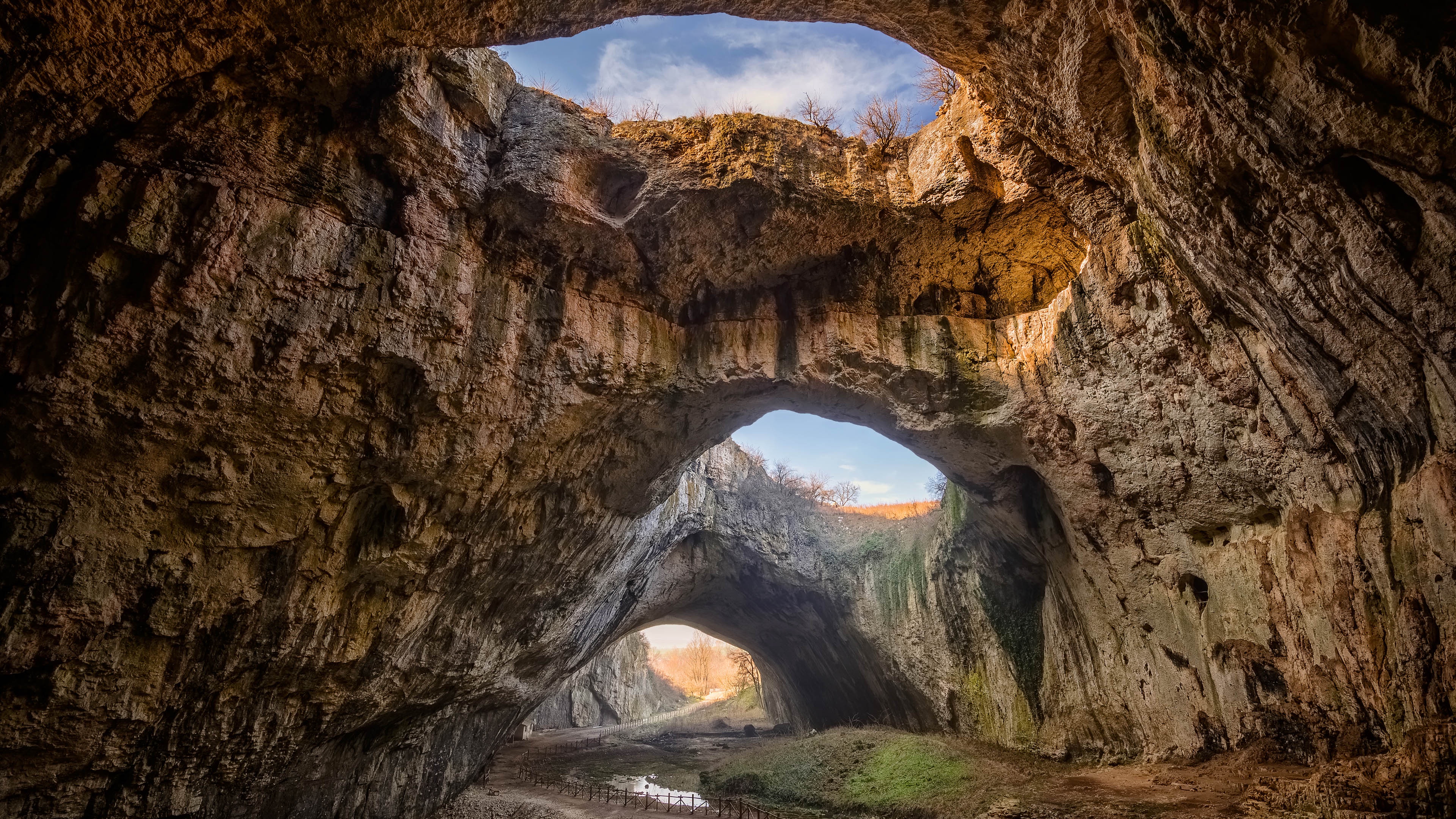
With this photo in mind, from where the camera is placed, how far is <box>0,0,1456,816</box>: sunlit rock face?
6273mm

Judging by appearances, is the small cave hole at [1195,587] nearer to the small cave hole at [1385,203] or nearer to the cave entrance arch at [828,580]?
the cave entrance arch at [828,580]

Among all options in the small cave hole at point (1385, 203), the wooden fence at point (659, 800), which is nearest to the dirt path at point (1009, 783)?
the wooden fence at point (659, 800)

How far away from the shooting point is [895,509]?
22.0m

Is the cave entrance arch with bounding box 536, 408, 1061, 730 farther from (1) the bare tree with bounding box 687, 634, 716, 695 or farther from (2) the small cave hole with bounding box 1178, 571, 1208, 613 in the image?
(1) the bare tree with bounding box 687, 634, 716, 695

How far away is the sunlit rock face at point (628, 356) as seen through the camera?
247 inches

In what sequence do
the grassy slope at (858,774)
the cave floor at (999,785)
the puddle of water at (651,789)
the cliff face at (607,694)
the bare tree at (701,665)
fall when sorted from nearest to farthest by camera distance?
the cave floor at (999,785) < the grassy slope at (858,774) < the puddle of water at (651,789) < the cliff face at (607,694) < the bare tree at (701,665)

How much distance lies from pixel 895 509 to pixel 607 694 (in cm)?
2335

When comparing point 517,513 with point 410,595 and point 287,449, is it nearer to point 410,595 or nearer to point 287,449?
point 410,595

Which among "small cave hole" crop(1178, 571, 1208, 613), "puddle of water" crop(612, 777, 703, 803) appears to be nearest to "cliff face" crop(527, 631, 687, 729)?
"puddle of water" crop(612, 777, 703, 803)

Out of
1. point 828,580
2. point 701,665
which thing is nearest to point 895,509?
point 828,580

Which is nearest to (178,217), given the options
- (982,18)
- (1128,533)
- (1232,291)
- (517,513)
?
(517,513)

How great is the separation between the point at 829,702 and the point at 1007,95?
66.5 ft

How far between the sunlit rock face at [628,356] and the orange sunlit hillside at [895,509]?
25.3 feet

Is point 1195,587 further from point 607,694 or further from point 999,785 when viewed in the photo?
point 607,694
